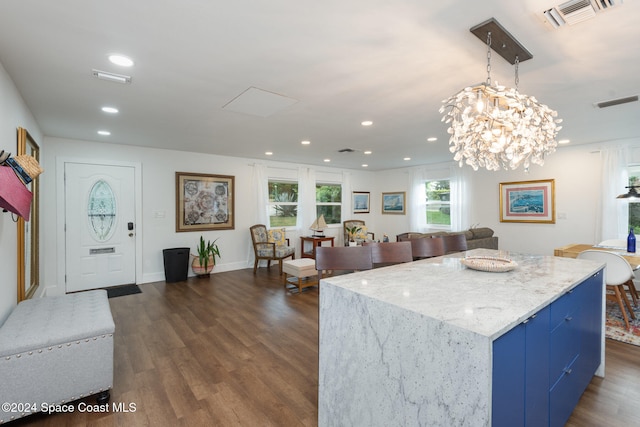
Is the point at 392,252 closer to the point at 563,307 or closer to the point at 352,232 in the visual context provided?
the point at 563,307

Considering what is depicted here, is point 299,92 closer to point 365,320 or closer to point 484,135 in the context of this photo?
point 484,135

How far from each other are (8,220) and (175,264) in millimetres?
2871

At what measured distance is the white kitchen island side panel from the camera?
104cm

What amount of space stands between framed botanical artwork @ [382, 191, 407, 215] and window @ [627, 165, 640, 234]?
163 inches

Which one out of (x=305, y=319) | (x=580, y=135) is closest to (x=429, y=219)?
(x=580, y=135)

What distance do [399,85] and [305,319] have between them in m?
2.62

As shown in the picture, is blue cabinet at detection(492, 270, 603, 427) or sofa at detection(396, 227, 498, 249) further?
sofa at detection(396, 227, 498, 249)

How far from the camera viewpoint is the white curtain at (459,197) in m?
6.57

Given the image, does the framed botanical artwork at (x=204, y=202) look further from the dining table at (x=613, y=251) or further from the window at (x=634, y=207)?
the window at (x=634, y=207)

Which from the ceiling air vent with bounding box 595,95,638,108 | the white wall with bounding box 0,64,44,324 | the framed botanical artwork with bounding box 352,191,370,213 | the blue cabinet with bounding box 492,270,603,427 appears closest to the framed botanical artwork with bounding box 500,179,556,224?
the ceiling air vent with bounding box 595,95,638,108

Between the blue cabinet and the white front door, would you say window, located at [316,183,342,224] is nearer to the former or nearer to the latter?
the white front door

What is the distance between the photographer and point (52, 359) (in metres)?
1.86

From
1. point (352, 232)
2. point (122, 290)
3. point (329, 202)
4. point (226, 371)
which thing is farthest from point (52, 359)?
point (329, 202)

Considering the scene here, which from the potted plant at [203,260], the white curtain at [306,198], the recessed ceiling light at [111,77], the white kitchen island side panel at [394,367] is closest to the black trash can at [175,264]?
the potted plant at [203,260]
